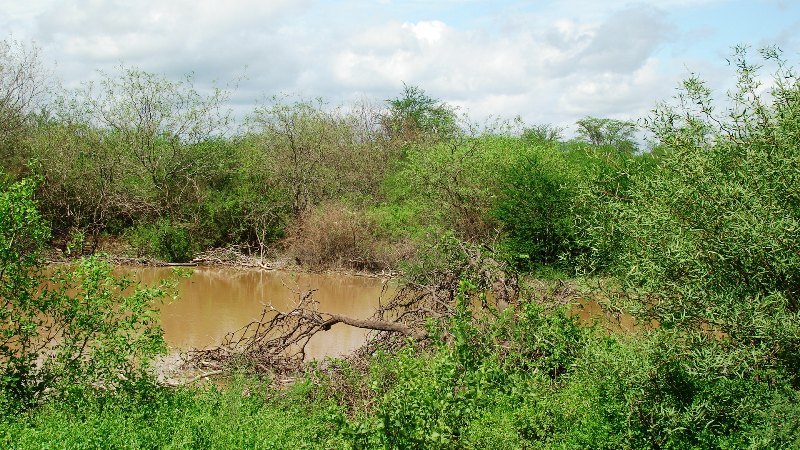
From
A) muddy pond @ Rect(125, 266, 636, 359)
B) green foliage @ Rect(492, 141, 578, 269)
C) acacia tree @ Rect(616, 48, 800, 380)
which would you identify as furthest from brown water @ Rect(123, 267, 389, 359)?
acacia tree @ Rect(616, 48, 800, 380)

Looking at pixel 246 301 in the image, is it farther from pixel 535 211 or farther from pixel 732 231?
pixel 732 231

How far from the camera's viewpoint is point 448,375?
8.37 meters

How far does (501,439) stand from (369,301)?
14.4m

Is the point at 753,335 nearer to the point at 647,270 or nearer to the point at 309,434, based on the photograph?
the point at 647,270

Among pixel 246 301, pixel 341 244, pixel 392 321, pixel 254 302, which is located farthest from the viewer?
pixel 341 244

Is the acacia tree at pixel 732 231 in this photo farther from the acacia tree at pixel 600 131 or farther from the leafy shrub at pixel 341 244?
the acacia tree at pixel 600 131

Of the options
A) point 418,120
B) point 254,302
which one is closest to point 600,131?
point 418,120

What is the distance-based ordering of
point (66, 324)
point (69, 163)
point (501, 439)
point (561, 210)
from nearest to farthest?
point (501, 439) → point (66, 324) → point (561, 210) → point (69, 163)

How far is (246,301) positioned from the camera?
73.6ft

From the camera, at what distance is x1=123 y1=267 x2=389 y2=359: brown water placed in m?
16.8

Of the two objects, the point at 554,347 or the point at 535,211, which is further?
the point at 535,211

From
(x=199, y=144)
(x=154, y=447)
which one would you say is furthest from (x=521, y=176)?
(x=154, y=447)

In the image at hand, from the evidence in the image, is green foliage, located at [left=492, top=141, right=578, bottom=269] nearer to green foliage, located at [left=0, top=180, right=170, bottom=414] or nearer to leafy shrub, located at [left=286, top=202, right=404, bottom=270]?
leafy shrub, located at [left=286, top=202, right=404, bottom=270]

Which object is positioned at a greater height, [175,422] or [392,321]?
[392,321]
